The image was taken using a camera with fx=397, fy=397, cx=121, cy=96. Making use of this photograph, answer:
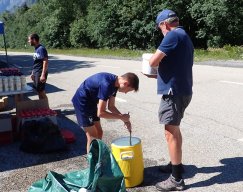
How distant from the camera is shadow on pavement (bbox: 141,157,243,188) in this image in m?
4.66

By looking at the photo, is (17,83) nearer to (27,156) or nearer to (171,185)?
(27,156)

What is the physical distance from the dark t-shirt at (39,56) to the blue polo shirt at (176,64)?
4.27 metres

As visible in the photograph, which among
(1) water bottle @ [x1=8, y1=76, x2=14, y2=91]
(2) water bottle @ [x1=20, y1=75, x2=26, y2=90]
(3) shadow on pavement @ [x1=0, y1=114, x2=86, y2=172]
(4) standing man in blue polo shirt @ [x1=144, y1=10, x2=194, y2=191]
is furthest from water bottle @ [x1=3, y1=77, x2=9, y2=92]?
(4) standing man in blue polo shirt @ [x1=144, y1=10, x2=194, y2=191]

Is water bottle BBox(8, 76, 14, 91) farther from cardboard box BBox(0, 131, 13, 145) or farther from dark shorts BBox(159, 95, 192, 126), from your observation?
dark shorts BBox(159, 95, 192, 126)

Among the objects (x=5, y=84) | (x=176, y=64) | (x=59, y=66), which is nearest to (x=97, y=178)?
(x=176, y=64)

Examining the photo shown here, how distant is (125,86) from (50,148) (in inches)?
88.5

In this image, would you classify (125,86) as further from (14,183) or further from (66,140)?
(66,140)

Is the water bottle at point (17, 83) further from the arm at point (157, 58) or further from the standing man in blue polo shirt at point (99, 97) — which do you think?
the arm at point (157, 58)

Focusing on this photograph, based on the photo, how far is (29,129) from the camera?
6.21m

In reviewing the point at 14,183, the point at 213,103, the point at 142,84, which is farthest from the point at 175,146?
the point at 142,84

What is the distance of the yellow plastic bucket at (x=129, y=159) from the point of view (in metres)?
4.49

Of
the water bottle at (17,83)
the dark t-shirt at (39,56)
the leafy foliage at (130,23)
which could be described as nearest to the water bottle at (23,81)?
the water bottle at (17,83)

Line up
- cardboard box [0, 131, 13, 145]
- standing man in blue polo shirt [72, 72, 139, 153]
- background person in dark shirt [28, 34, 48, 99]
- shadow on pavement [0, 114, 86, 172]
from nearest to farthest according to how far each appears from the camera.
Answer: standing man in blue polo shirt [72, 72, 139, 153]
shadow on pavement [0, 114, 86, 172]
cardboard box [0, 131, 13, 145]
background person in dark shirt [28, 34, 48, 99]

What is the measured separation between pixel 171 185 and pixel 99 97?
1.27 m
